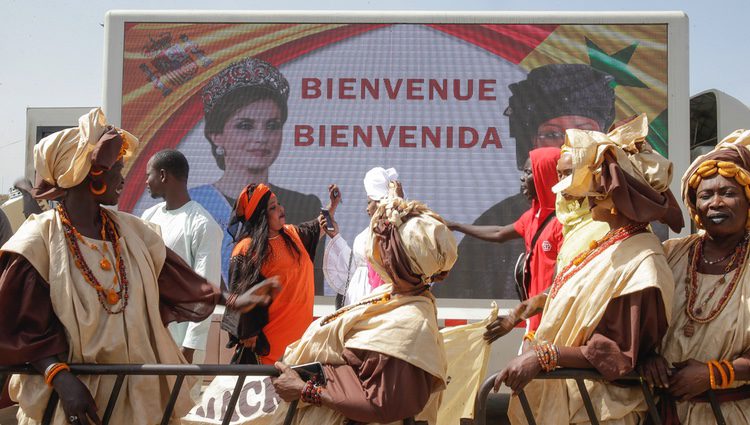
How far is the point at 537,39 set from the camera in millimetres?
6039

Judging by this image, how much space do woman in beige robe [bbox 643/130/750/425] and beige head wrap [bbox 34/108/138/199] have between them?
2172mm

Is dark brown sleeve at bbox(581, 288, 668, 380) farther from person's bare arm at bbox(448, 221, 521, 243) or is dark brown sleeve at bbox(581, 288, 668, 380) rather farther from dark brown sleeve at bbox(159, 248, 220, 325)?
person's bare arm at bbox(448, 221, 521, 243)

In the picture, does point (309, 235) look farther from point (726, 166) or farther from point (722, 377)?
point (722, 377)

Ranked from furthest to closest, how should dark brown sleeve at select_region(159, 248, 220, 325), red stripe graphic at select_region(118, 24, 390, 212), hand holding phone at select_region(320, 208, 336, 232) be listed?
1. red stripe graphic at select_region(118, 24, 390, 212)
2. hand holding phone at select_region(320, 208, 336, 232)
3. dark brown sleeve at select_region(159, 248, 220, 325)

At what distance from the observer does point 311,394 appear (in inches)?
103

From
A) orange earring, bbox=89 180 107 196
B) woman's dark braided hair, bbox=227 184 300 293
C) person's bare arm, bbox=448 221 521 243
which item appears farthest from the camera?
person's bare arm, bbox=448 221 521 243

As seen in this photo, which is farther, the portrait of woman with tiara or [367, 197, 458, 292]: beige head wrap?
the portrait of woman with tiara

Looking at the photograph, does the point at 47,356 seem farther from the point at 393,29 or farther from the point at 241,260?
the point at 393,29

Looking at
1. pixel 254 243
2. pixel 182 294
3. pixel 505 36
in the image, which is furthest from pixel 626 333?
pixel 505 36

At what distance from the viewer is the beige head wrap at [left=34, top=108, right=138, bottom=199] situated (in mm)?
2859

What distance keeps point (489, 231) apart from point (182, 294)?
3091 mm

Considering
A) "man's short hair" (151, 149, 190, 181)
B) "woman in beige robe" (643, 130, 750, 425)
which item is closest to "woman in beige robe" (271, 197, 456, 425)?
"woman in beige robe" (643, 130, 750, 425)

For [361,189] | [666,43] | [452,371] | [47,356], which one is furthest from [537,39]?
[47,356]

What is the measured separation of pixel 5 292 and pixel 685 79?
16.7 ft
